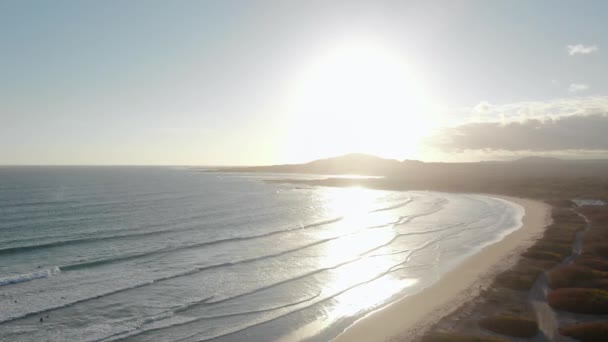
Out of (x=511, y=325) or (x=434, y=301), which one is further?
(x=434, y=301)

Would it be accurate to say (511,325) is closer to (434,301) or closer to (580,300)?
(434,301)

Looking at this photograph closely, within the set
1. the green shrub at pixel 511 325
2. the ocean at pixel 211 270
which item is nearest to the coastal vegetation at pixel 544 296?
the green shrub at pixel 511 325

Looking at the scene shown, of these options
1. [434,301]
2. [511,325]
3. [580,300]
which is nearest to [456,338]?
[511,325]

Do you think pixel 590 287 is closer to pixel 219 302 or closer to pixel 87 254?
pixel 219 302

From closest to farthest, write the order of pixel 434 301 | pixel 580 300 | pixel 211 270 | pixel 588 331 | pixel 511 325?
pixel 588 331 → pixel 511 325 → pixel 580 300 → pixel 434 301 → pixel 211 270

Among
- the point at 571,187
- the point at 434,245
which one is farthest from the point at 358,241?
the point at 571,187

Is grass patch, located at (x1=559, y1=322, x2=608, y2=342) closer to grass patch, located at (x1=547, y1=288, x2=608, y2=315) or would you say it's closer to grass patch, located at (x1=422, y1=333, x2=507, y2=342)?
grass patch, located at (x1=547, y1=288, x2=608, y2=315)

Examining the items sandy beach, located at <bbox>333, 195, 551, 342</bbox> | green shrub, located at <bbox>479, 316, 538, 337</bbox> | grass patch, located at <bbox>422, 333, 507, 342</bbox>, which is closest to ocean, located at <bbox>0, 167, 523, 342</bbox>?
sandy beach, located at <bbox>333, 195, 551, 342</bbox>
